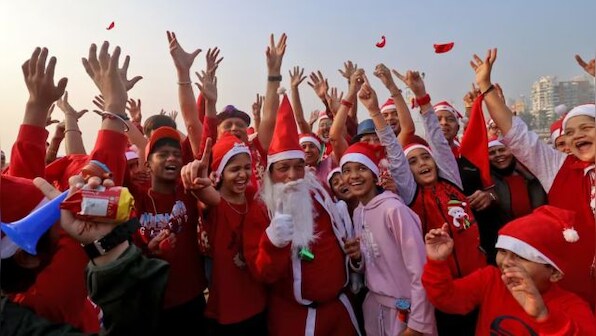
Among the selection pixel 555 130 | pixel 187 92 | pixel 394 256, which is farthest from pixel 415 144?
pixel 187 92

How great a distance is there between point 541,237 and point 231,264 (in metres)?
1.94

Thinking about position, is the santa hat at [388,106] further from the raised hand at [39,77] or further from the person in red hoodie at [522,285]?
the raised hand at [39,77]

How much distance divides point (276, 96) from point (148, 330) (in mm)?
2948

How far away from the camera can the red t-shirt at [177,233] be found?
3.01 metres

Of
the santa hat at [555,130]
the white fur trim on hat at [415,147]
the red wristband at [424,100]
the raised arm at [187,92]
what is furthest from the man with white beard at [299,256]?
the santa hat at [555,130]

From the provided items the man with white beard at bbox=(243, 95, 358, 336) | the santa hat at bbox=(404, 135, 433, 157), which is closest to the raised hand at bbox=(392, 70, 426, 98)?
the santa hat at bbox=(404, 135, 433, 157)

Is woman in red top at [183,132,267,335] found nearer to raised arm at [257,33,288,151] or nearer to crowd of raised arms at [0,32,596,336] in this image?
crowd of raised arms at [0,32,596,336]

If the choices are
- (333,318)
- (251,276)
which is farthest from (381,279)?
(251,276)

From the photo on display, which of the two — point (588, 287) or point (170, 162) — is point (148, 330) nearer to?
point (170, 162)

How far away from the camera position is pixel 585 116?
294 centimetres

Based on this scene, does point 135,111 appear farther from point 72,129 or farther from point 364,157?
point 364,157

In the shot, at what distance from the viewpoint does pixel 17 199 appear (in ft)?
6.22

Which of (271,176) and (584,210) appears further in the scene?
(271,176)

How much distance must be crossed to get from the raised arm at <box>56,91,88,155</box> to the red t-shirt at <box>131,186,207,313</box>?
1334mm
